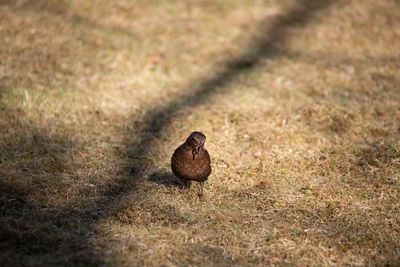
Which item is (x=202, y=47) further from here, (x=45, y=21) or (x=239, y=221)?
(x=239, y=221)

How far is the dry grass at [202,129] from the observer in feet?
11.8

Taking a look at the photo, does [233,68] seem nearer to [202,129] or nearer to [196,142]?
[202,129]

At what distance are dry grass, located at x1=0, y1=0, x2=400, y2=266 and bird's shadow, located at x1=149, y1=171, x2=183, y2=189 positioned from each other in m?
0.03

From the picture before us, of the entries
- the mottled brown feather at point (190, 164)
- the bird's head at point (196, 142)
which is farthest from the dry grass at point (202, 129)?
the bird's head at point (196, 142)

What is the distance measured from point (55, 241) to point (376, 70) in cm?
640

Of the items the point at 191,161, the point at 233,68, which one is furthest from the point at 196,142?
the point at 233,68

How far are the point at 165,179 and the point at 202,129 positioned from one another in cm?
122

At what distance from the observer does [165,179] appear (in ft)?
15.4

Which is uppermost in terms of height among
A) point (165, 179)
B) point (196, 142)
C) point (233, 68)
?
point (196, 142)

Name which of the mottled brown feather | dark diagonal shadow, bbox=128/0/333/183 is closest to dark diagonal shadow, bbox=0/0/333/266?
dark diagonal shadow, bbox=128/0/333/183

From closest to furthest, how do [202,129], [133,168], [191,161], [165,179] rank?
[191,161], [165,179], [133,168], [202,129]

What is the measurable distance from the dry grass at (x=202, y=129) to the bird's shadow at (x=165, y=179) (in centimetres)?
3

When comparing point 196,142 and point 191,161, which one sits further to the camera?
point 191,161

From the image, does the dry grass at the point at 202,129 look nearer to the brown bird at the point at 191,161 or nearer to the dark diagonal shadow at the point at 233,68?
the dark diagonal shadow at the point at 233,68
